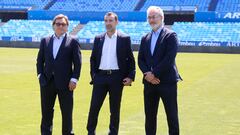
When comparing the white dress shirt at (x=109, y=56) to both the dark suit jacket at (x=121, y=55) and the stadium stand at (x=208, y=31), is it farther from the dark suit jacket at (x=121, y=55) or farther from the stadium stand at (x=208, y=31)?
the stadium stand at (x=208, y=31)

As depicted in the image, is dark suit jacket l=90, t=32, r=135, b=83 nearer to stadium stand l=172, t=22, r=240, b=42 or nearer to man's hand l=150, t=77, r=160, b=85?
man's hand l=150, t=77, r=160, b=85

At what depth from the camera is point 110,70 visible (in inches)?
264

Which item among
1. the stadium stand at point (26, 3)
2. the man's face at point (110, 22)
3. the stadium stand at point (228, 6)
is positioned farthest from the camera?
the stadium stand at point (26, 3)

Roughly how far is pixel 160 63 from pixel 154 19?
0.62 metres

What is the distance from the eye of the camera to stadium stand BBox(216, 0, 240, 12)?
46062mm

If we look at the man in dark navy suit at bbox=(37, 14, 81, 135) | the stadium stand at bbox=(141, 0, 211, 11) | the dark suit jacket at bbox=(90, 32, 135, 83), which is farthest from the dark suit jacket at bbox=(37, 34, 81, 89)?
the stadium stand at bbox=(141, 0, 211, 11)

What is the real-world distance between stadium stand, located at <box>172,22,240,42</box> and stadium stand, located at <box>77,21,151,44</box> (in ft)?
10.0

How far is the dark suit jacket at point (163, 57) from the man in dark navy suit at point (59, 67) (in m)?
1.03

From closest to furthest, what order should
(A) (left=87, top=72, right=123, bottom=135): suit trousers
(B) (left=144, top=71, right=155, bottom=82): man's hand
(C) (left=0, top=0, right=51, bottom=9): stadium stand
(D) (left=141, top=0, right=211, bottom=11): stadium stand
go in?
1. (B) (left=144, top=71, right=155, bottom=82): man's hand
2. (A) (left=87, top=72, right=123, bottom=135): suit trousers
3. (D) (left=141, top=0, right=211, bottom=11): stadium stand
4. (C) (left=0, top=0, right=51, bottom=9): stadium stand

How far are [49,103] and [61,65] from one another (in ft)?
2.00

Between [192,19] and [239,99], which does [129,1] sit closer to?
[192,19]

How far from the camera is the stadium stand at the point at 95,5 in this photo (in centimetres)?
4841

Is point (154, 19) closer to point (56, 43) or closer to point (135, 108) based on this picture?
point (56, 43)

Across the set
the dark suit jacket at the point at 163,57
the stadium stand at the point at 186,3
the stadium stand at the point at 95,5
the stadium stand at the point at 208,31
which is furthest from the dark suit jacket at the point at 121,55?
the stadium stand at the point at 95,5
